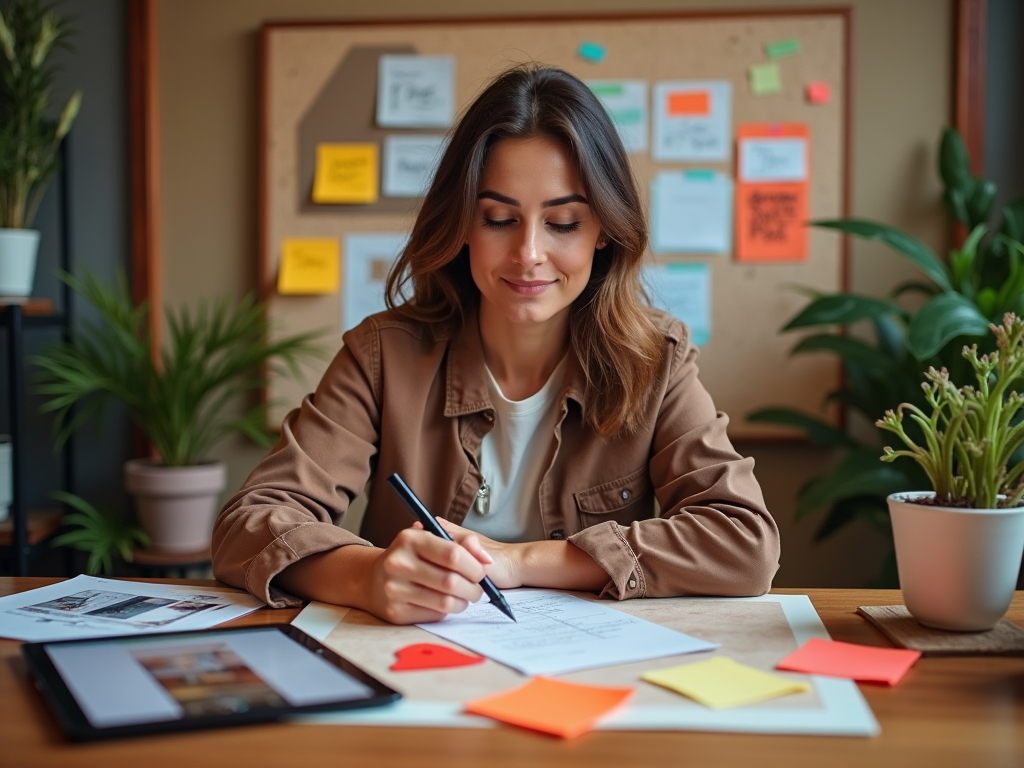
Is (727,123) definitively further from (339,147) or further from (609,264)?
(609,264)

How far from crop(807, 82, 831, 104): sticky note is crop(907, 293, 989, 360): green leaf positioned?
90 cm

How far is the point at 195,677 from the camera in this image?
0.83 meters

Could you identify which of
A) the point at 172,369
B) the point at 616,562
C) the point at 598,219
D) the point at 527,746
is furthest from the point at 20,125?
the point at 527,746

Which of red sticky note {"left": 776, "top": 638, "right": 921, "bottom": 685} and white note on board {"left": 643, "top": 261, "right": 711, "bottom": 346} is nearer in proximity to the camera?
red sticky note {"left": 776, "top": 638, "right": 921, "bottom": 685}

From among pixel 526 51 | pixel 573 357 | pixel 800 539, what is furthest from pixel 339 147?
pixel 800 539

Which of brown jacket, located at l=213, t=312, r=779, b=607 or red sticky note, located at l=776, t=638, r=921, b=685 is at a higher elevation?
brown jacket, located at l=213, t=312, r=779, b=607

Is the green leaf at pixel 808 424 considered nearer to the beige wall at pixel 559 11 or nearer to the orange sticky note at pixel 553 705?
the beige wall at pixel 559 11

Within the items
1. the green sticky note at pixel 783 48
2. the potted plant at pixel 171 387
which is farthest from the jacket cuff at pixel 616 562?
the green sticky note at pixel 783 48

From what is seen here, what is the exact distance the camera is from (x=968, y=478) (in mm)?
1002

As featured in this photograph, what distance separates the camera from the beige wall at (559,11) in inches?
107

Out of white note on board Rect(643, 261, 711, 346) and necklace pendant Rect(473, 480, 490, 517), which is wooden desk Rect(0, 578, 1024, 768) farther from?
white note on board Rect(643, 261, 711, 346)

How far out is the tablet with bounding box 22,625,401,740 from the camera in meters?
0.75

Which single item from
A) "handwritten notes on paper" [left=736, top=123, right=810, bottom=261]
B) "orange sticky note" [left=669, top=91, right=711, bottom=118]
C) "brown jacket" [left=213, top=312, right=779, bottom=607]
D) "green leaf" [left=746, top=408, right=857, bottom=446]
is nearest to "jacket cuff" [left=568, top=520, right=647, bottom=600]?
"brown jacket" [left=213, top=312, right=779, bottom=607]

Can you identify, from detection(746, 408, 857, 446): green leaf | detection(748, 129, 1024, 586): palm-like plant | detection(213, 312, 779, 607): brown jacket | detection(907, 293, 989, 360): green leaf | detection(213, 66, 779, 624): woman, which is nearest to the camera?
detection(213, 312, 779, 607): brown jacket
